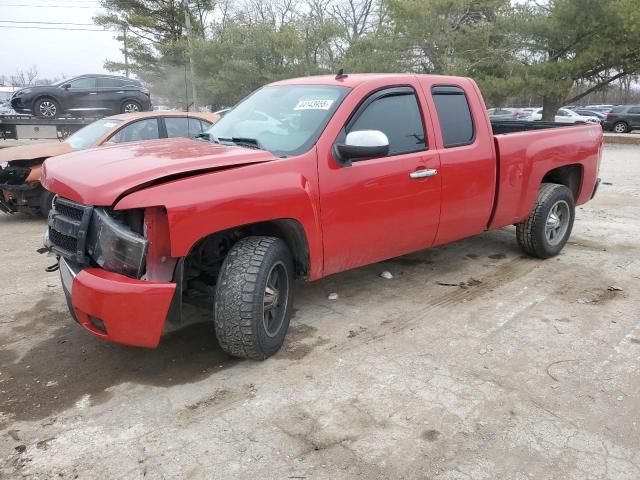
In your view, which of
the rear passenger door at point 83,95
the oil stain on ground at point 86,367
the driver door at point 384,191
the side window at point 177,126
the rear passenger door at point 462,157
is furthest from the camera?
the rear passenger door at point 83,95

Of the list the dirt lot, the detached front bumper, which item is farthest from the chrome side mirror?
the detached front bumper

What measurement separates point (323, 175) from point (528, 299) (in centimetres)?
226

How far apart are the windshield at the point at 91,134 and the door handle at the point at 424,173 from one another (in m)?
5.15

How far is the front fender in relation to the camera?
295 cm

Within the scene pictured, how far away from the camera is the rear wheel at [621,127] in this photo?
28859 millimetres

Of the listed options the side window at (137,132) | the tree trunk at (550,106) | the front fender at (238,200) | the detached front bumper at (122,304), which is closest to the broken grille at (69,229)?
the detached front bumper at (122,304)

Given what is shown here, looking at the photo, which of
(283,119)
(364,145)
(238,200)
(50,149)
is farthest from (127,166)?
(50,149)

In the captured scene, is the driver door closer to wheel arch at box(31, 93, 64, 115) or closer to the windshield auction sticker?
the windshield auction sticker

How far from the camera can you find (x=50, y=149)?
309 inches

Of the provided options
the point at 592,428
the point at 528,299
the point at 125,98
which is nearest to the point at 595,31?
the point at 125,98

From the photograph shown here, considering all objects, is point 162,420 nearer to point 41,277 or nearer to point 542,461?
point 542,461

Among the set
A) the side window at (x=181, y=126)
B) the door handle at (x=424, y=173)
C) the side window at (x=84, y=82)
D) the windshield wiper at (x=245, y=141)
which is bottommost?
the door handle at (x=424, y=173)

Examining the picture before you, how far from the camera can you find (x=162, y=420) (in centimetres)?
295

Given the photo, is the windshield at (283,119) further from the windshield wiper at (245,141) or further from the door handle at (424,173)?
the door handle at (424,173)
